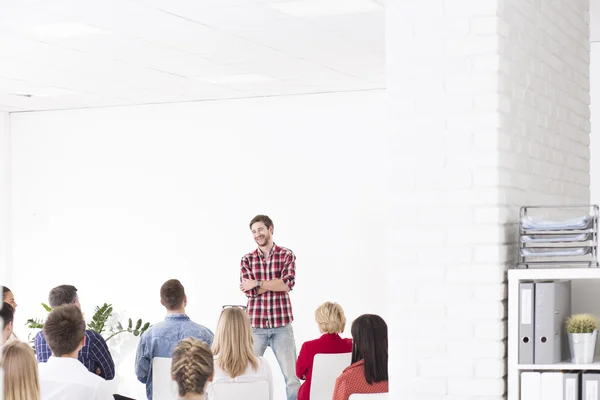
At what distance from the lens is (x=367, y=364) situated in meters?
4.01

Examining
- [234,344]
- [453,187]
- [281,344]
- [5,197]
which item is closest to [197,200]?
[281,344]

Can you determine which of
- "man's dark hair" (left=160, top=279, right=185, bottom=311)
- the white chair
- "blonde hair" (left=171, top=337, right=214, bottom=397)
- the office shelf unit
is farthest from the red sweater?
the office shelf unit

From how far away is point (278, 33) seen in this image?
17.9 ft

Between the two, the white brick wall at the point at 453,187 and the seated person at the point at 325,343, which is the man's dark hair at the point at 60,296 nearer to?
the seated person at the point at 325,343

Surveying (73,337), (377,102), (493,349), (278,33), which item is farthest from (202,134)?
(493,349)

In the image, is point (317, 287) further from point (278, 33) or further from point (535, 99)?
point (535, 99)

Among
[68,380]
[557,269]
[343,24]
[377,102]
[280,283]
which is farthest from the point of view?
[377,102]

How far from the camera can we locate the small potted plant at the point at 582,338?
302 cm

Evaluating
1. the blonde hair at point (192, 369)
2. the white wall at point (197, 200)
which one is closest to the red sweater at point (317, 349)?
the blonde hair at point (192, 369)

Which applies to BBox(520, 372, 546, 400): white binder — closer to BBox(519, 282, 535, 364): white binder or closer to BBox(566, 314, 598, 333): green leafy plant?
BBox(519, 282, 535, 364): white binder

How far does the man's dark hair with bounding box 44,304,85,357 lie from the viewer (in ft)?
11.6

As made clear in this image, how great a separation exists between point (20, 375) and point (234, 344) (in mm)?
1516

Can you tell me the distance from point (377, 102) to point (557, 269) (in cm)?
482

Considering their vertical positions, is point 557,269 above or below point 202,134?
below
